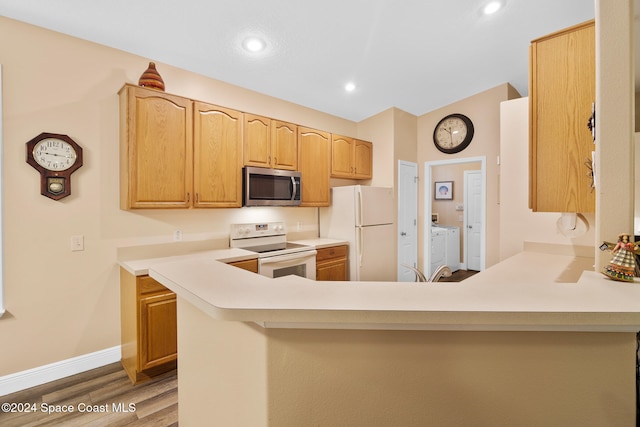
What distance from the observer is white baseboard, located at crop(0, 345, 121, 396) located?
200cm

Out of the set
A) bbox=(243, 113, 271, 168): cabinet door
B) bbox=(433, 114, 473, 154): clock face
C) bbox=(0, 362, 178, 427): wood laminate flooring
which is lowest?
bbox=(0, 362, 178, 427): wood laminate flooring

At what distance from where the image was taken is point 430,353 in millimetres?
769

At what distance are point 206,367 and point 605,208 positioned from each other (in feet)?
4.80

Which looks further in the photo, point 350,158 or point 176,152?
point 350,158

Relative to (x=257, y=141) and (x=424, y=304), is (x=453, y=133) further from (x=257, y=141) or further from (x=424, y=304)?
(x=424, y=304)

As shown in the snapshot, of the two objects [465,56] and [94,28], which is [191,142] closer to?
[94,28]

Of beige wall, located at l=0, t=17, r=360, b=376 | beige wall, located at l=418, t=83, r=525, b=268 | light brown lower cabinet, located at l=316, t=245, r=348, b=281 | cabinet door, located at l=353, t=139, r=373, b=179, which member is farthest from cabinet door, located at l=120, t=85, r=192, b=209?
beige wall, located at l=418, t=83, r=525, b=268

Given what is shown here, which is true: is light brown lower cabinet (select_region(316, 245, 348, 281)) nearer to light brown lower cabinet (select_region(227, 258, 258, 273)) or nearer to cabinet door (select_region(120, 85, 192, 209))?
light brown lower cabinet (select_region(227, 258, 258, 273))

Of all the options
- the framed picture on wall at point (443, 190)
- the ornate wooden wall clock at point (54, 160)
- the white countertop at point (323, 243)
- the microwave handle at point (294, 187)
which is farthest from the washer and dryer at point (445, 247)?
the ornate wooden wall clock at point (54, 160)

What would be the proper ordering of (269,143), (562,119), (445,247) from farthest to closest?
(445,247) < (269,143) < (562,119)

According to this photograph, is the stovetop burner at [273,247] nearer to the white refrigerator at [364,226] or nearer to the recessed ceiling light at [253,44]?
the white refrigerator at [364,226]

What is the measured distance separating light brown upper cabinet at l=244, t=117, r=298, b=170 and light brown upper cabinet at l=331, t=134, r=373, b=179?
0.66 m

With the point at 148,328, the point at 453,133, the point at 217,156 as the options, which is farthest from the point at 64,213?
the point at 453,133

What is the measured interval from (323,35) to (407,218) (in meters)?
2.89
